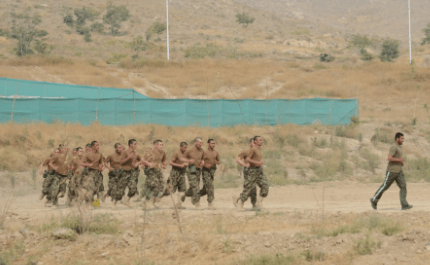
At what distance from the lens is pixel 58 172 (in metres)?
14.5

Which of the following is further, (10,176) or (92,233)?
(10,176)

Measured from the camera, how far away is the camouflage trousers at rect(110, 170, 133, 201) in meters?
13.8

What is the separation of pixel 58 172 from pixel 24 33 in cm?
4515

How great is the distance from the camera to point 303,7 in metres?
138

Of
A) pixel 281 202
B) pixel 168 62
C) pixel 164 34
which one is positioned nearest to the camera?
pixel 281 202

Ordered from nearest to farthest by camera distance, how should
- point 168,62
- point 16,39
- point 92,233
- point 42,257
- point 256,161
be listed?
point 42,257 → point 92,233 → point 256,161 → point 168,62 → point 16,39

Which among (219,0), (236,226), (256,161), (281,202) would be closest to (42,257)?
(236,226)

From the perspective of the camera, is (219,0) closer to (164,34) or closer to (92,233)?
(164,34)

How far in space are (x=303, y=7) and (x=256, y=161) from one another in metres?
131

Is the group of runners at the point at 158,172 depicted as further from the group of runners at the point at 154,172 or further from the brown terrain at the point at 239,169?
the brown terrain at the point at 239,169

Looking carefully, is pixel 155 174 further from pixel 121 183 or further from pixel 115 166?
pixel 115 166

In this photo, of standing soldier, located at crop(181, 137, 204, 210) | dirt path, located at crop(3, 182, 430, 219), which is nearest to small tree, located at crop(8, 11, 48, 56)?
dirt path, located at crop(3, 182, 430, 219)

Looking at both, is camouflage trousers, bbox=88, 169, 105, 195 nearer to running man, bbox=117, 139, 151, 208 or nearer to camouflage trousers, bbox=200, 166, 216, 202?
running man, bbox=117, 139, 151, 208

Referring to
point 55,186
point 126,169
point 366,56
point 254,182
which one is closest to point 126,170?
point 126,169
